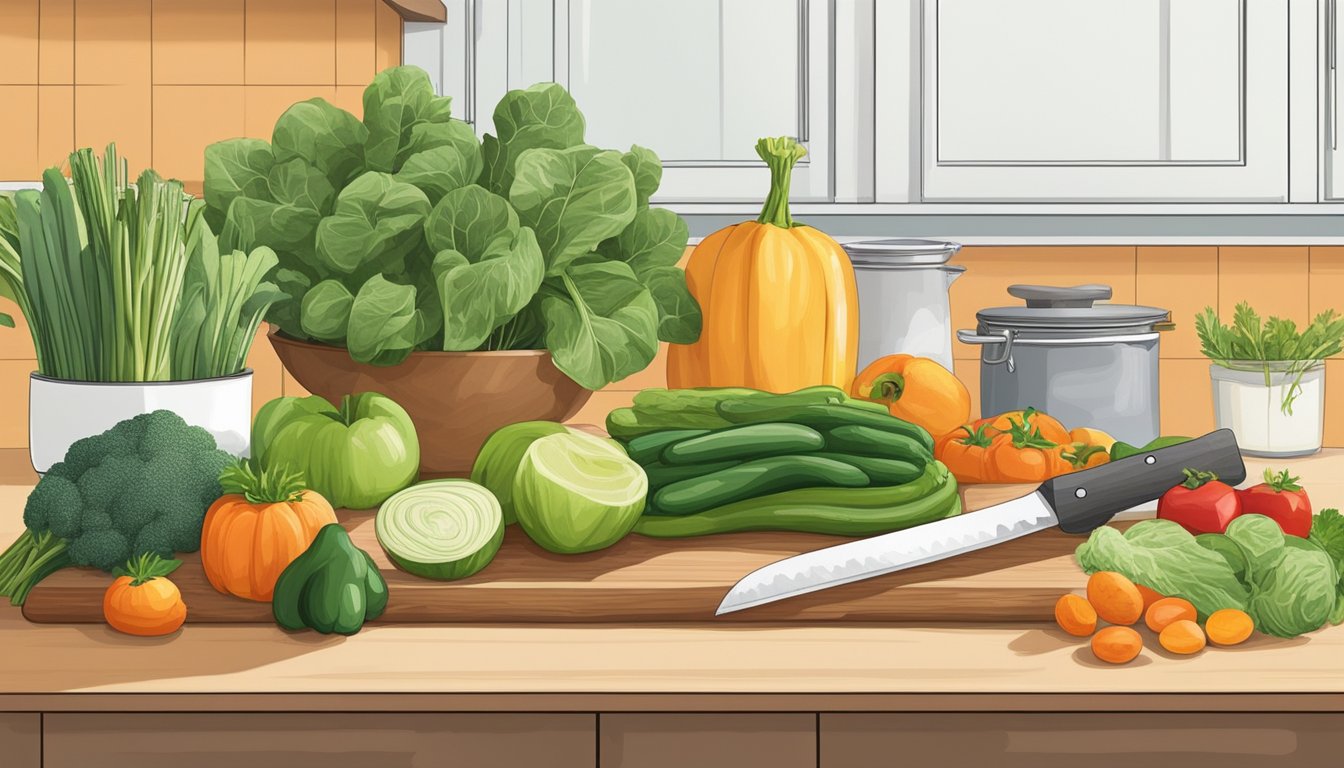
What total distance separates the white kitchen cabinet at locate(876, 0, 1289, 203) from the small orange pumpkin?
1554mm

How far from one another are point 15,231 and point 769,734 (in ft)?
2.58

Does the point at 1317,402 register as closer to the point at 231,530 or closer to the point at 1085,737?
the point at 1085,737

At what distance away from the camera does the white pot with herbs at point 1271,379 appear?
1385 mm

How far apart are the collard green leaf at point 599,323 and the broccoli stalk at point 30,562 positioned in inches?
16.8

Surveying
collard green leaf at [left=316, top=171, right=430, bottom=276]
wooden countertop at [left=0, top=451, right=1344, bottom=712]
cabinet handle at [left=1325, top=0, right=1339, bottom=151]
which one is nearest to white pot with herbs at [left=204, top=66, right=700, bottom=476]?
collard green leaf at [left=316, top=171, right=430, bottom=276]

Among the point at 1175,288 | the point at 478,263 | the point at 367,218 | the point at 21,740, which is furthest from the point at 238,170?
the point at 1175,288

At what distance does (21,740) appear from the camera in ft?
2.44

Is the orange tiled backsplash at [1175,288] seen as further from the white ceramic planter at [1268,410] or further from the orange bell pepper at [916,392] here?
the orange bell pepper at [916,392]

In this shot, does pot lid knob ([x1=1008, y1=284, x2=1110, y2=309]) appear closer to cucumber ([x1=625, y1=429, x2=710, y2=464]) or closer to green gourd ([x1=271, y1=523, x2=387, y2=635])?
cucumber ([x1=625, y1=429, x2=710, y2=464])

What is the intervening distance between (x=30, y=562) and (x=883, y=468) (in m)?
0.63

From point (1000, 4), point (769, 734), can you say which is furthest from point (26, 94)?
point (769, 734)

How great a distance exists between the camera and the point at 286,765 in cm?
75

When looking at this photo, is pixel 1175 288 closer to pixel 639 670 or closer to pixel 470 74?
pixel 470 74

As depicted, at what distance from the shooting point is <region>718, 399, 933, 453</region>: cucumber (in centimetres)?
100
